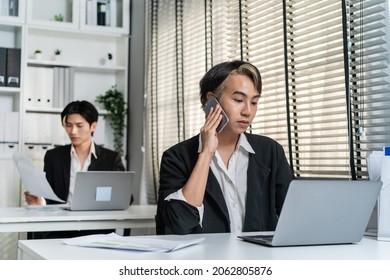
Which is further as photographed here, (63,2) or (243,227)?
(63,2)

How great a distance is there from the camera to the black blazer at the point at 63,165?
11.6ft

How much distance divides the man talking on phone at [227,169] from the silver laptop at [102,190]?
79 centimetres

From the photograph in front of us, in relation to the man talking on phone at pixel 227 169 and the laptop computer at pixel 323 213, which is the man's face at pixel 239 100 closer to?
the man talking on phone at pixel 227 169

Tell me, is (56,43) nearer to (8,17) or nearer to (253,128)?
(8,17)

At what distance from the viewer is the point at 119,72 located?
492 centimetres

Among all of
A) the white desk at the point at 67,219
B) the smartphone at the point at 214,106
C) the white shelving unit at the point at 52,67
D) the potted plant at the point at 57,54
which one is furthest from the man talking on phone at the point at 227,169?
the potted plant at the point at 57,54

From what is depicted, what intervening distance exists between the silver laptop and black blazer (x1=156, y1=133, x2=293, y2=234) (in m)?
0.78

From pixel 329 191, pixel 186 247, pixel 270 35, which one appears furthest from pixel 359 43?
pixel 186 247

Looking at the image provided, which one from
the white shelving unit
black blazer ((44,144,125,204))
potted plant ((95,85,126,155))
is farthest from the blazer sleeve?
potted plant ((95,85,126,155))

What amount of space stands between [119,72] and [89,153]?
4.69ft

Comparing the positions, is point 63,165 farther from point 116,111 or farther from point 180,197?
point 180,197

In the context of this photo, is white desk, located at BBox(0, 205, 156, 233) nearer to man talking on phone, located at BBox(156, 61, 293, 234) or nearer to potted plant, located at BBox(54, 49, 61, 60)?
man talking on phone, located at BBox(156, 61, 293, 234)

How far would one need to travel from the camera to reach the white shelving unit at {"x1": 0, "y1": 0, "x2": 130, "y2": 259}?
4.34 metres

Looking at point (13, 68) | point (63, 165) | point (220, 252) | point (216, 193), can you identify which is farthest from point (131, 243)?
point (13, 68)
